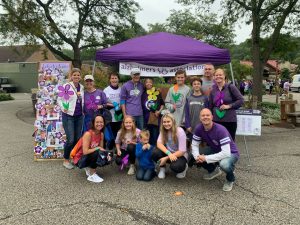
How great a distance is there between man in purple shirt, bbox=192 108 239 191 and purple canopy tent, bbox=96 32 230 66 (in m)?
2.19

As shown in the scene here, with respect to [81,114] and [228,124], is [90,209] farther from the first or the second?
[228,124]

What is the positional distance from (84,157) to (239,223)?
→ 2.51 m

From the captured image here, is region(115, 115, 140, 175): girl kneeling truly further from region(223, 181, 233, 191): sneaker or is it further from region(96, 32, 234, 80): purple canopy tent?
region(96, 32, 234, 80): purple canopy tent

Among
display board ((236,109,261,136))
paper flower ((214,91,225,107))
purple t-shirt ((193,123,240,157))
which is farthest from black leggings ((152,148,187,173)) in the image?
display board ((236,109,261,136))

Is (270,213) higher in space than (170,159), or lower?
lower

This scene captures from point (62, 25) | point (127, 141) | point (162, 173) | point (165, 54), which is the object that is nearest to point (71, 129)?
point (127, 141)

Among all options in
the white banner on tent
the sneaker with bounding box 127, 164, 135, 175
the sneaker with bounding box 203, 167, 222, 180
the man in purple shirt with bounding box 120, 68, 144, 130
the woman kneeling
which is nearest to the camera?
the woman kneeling

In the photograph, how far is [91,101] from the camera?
6203 mm

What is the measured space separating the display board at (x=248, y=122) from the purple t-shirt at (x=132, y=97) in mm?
1733

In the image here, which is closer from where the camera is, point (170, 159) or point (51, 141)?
point (170, 159)

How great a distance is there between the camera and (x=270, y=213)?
421cm

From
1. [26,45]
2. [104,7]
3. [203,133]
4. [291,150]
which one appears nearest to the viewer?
[203,133]

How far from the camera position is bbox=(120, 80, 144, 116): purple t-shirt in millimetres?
6367

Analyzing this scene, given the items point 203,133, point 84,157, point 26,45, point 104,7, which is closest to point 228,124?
point 203,133
